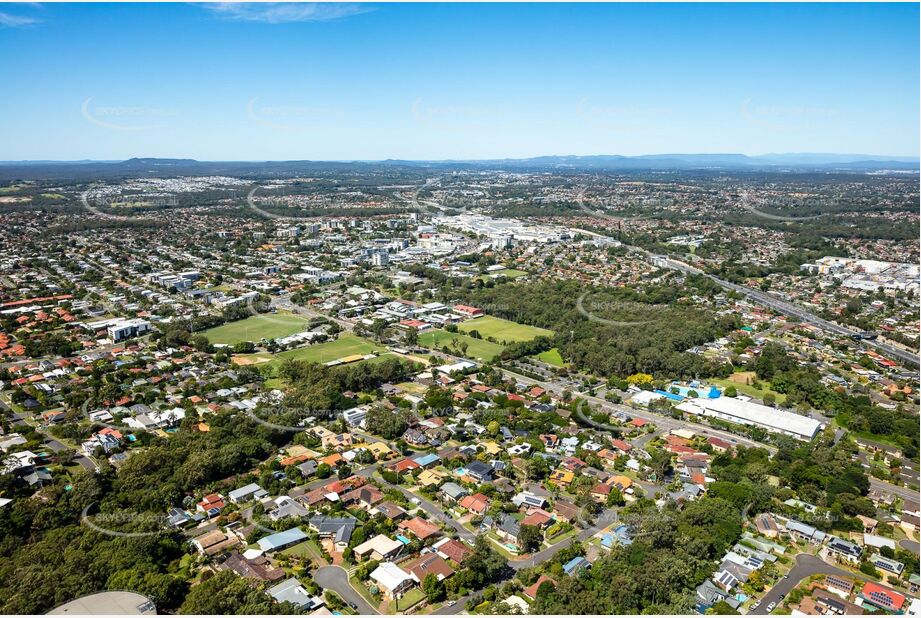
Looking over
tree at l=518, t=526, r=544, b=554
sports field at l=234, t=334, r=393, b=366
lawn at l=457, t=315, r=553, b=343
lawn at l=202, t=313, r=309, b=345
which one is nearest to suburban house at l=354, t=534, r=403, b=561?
tree at l=518, t=526, r=544, b=554

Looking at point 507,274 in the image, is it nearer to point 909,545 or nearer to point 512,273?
point 512,273

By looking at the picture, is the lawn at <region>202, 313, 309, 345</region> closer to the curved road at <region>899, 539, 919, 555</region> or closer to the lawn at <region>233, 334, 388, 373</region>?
the lawn at <region>233, 334, 388, 373</region>

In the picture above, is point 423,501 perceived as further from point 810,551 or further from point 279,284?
point 279,284

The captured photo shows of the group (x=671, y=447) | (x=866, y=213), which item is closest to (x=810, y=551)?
(x=671, y=447)

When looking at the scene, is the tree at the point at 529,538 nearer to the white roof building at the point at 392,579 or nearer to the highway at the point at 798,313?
the white roof building at the point at 392,579

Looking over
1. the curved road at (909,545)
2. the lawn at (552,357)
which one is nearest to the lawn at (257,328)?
the lawn at (552,357)

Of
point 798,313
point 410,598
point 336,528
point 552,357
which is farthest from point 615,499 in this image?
point 798,313
